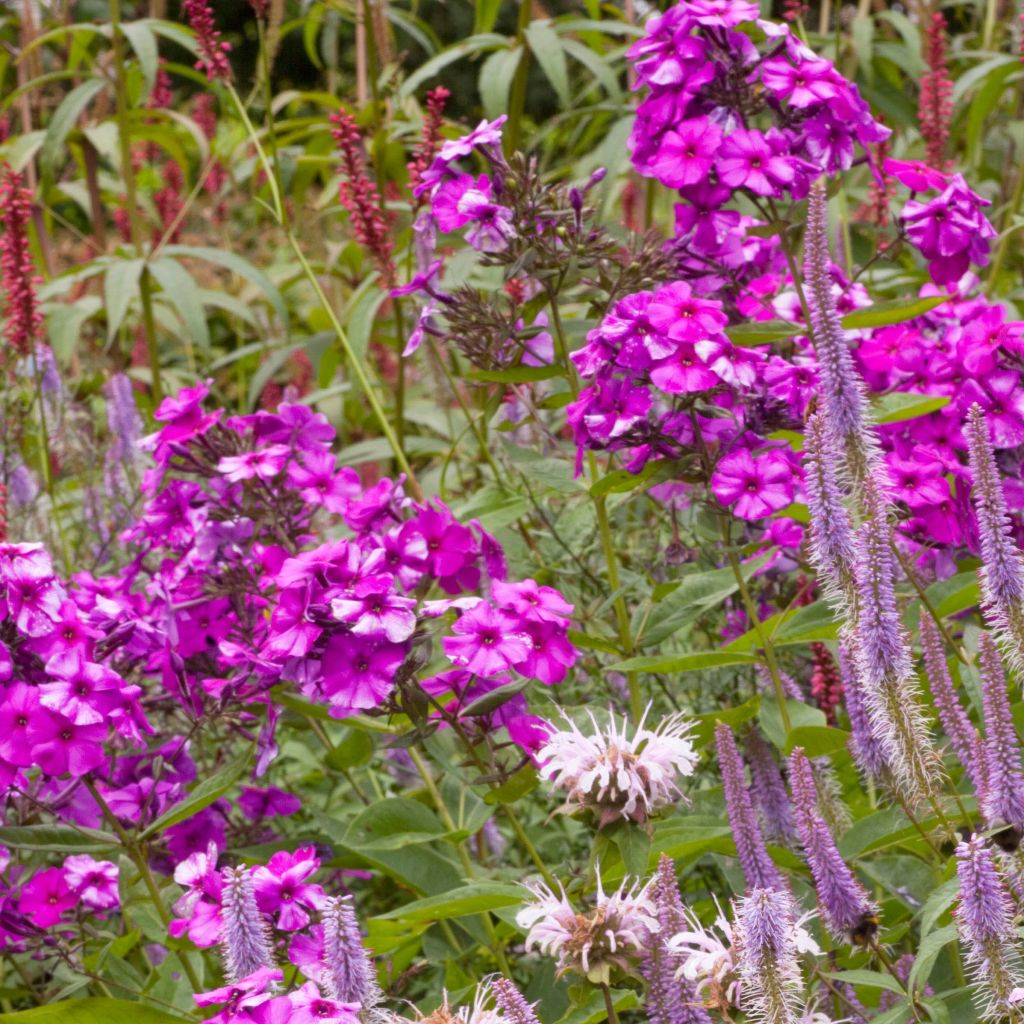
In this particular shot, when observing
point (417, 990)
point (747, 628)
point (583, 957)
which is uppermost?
point (583, 957)

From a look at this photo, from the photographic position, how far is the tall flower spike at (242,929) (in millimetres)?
1840

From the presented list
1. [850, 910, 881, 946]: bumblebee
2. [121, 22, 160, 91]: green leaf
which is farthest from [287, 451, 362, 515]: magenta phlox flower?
[121, 22, 160, 91]: green leaf

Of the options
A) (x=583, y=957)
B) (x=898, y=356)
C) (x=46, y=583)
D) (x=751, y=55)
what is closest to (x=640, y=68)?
(x=751, y=55)

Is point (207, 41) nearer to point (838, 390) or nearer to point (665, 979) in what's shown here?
point (838, 390)

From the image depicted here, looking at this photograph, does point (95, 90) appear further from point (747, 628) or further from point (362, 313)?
point (747, 628)

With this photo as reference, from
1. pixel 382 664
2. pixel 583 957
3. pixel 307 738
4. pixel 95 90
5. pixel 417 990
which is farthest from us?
pixel 95 90

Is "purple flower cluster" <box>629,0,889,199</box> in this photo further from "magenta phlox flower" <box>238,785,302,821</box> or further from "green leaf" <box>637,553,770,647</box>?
"magenta phlox flower" <box>238,785,302,821</box>

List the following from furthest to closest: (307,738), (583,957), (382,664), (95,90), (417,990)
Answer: (95,90) → (307,738) → (417,990) → (382,664) → (583,957)

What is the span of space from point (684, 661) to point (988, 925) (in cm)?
91

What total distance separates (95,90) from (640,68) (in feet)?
7.55

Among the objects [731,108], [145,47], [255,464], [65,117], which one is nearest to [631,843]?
[255,464]

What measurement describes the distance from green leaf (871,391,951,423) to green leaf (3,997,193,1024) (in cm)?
147

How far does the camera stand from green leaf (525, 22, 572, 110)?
4.07 metres

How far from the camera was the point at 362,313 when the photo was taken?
4.15 m
